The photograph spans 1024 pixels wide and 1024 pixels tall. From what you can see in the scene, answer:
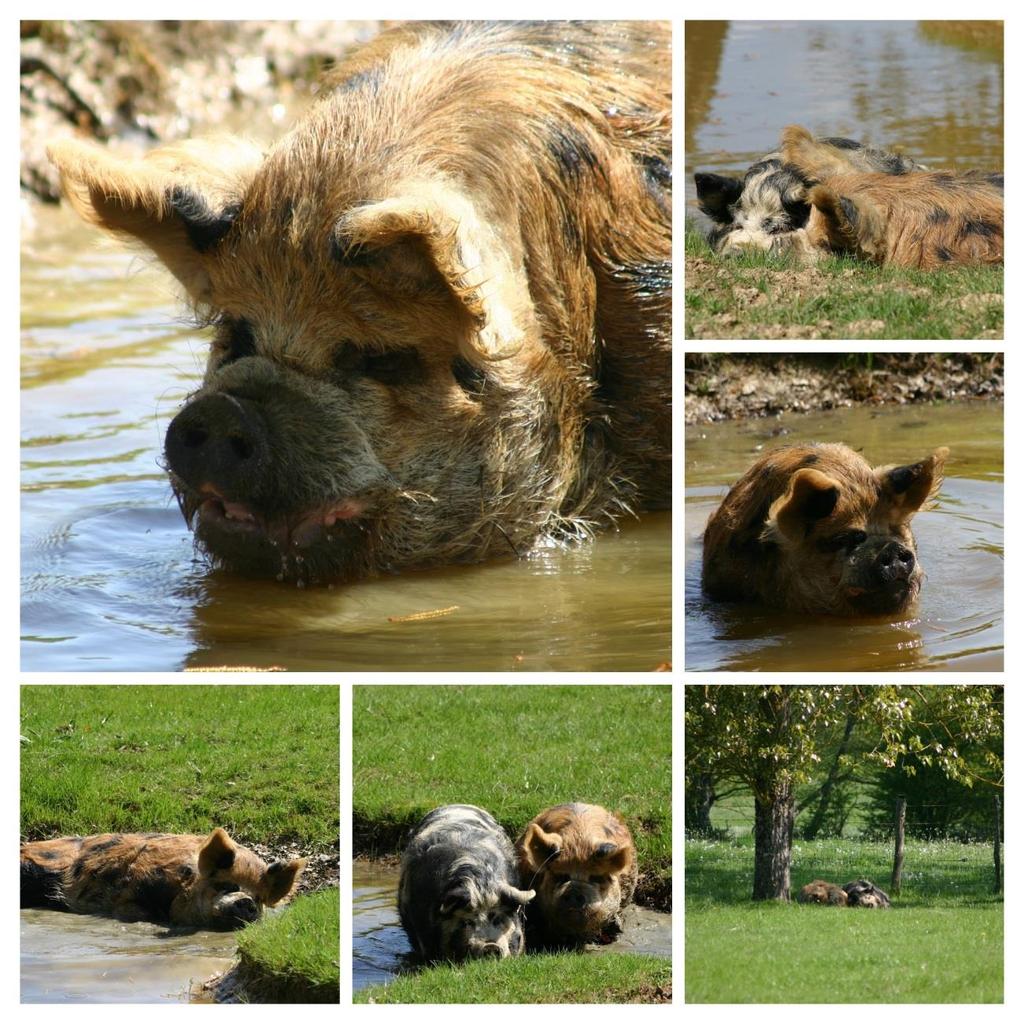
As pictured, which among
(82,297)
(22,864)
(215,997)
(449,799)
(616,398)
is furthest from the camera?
(82,297)

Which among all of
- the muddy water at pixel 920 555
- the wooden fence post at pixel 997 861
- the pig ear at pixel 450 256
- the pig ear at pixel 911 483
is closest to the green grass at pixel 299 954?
the muddy water at pixel 920 555

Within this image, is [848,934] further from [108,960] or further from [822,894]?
[108,960]

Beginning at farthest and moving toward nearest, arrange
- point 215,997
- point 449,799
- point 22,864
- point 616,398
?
point 616,398, point 449,799, point 22,864, point 215,997

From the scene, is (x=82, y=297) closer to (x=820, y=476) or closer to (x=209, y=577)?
(x=209, y=577)

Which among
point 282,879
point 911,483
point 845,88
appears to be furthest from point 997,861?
point 845,88

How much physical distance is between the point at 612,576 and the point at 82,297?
732 cm

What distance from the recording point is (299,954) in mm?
6730

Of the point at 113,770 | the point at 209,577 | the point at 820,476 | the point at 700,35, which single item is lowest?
the point at 113,770

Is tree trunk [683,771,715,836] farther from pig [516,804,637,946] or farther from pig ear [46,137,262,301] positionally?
pig ear [46,137,262,301]

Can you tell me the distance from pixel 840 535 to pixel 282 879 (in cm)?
303

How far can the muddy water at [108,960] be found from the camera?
22.1 ft

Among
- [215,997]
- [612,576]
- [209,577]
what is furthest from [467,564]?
[215,997]

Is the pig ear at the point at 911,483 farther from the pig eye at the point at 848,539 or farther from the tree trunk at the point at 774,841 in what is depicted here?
the tree trunk at the point at 774,841

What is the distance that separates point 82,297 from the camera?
13492 mm
